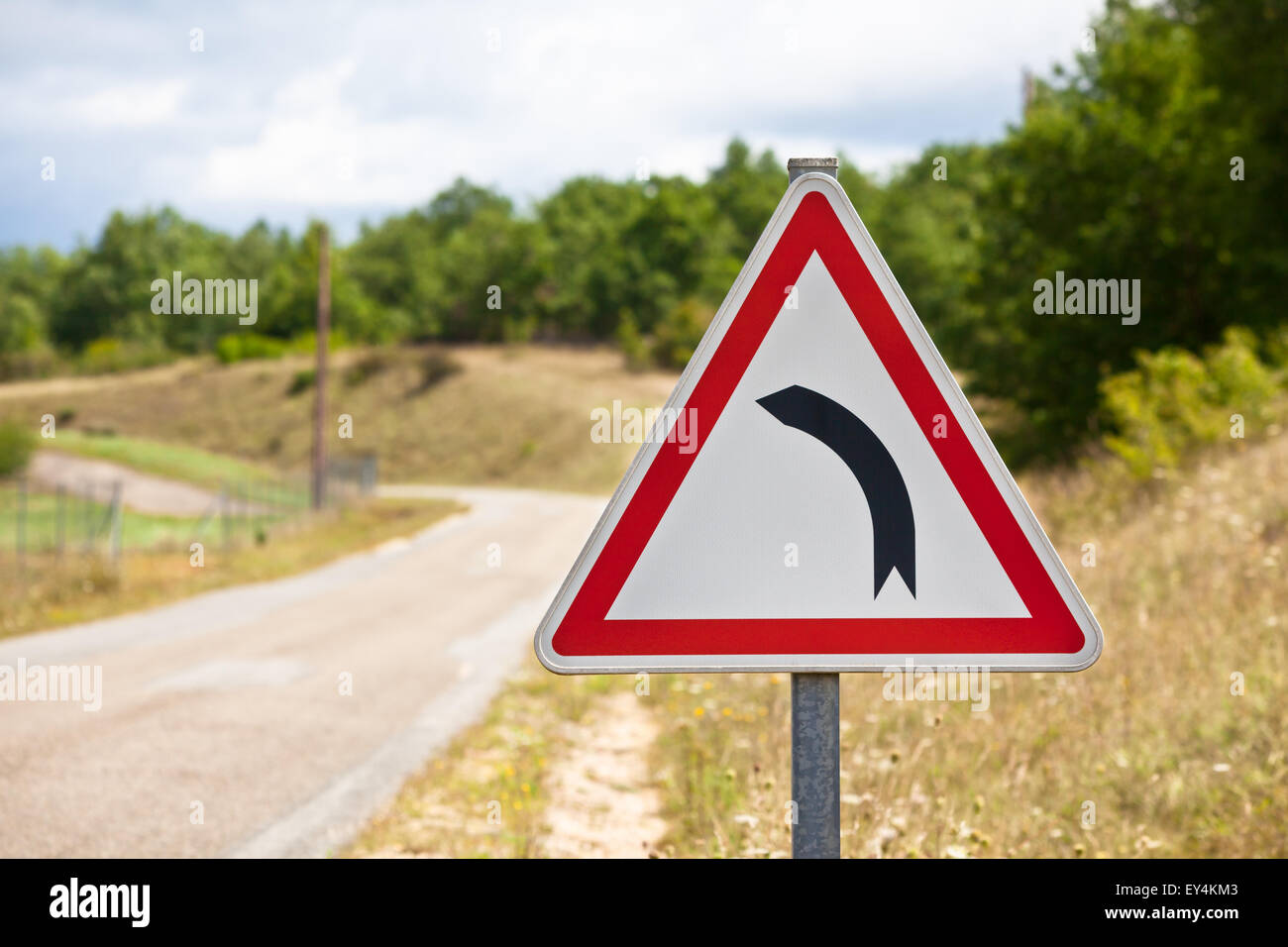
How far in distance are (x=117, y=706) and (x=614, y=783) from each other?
4160mm

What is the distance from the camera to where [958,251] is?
30.4 m

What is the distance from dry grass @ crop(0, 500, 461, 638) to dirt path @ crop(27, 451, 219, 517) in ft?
33.7

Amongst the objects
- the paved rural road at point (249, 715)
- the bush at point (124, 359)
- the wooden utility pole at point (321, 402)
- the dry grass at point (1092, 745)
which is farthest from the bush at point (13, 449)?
the bush at point (124, 359)

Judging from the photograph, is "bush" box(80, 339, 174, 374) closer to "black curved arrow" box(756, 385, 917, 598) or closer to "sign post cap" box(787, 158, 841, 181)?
"sign post cap" box(787, 158, 841, 181)

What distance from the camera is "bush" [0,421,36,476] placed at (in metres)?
35.8

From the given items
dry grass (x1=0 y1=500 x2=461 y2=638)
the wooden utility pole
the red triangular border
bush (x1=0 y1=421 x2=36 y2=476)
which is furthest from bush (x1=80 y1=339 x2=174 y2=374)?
the red triangular border

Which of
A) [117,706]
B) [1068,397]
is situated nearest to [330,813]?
[117,706]

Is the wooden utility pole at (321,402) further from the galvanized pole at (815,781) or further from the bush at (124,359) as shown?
the bush at (124,359)

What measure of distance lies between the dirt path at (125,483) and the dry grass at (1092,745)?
3009 cm

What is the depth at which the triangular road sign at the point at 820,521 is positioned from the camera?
73.1 inches

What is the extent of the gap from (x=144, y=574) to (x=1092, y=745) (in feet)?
51.5

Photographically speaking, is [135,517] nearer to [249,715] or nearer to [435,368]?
[249,715]

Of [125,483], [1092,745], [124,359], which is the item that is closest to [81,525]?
[125,483]

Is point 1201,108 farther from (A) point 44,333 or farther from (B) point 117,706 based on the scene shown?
(A) point 44,333
